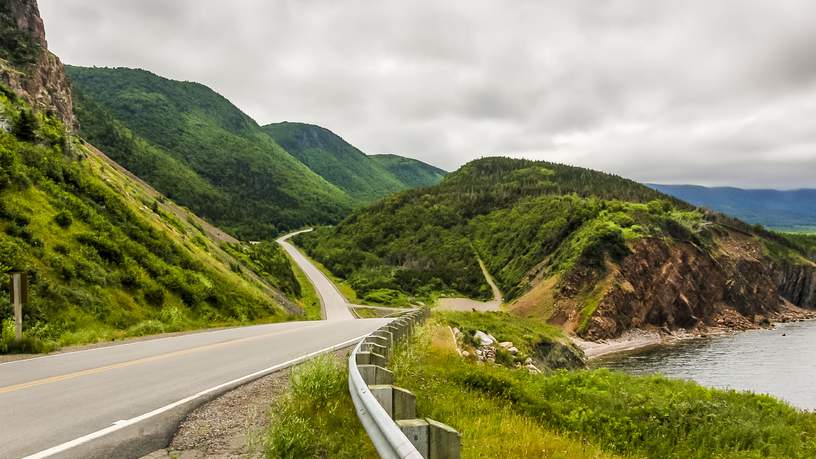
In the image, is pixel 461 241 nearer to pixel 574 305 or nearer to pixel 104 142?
pixel 574 305

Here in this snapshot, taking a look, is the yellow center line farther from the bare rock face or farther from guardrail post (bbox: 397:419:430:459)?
the bare rock face

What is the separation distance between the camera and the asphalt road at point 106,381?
6.30 m

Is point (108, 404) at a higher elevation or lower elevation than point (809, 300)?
higher

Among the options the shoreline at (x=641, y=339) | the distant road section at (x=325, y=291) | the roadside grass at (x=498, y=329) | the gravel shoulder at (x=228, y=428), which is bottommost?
the shoreline at (x=641, y=339)

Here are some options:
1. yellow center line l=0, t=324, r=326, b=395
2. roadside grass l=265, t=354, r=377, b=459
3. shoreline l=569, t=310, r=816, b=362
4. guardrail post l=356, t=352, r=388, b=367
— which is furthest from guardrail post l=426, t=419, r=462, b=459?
shoreline l=569, t=310, r=816, b=362

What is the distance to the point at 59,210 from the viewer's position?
82.9ft

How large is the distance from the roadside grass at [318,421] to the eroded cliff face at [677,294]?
64.4 m

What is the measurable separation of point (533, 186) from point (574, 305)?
77.8 meters

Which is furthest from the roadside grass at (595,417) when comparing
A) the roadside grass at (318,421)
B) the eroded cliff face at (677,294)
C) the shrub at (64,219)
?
the eroded cliff face at (677,294)

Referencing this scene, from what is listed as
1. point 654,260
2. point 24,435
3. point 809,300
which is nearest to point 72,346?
point 24,435

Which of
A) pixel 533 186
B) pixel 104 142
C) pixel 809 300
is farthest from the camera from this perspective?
pixel 533 186

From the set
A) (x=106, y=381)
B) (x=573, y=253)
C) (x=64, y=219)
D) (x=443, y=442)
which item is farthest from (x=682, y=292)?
(x=443, y=442)

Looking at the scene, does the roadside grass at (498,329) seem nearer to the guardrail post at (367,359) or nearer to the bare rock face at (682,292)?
the guardrail post at (367,359)

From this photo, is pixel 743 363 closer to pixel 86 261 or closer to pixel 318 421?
pixel 318 421
